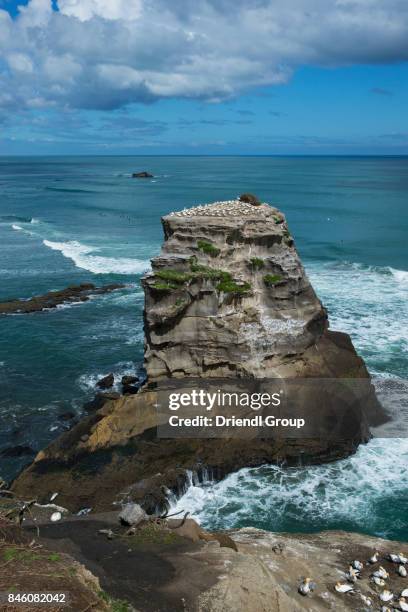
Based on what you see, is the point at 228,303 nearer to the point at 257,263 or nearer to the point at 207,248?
the point at 257,263

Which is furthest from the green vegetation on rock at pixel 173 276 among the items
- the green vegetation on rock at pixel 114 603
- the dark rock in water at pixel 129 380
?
the green vegetation on rock at pixel 114 603

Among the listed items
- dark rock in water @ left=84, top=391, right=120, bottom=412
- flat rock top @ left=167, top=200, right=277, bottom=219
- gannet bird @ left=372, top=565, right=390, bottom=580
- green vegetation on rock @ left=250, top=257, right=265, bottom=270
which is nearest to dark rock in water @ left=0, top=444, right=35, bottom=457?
dark rock in water @ left=84, top=391, right=120, bottom=412

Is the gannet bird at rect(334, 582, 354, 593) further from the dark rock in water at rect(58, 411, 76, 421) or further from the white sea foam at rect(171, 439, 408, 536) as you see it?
the dark rock in water at rect(58, 411, 76, 421)

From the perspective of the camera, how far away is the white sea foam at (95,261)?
5219cm

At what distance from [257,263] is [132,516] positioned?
1231 centimetres

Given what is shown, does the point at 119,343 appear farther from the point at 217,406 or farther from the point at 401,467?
the point at 401,467

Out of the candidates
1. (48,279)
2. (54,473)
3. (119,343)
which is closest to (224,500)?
(54,473)

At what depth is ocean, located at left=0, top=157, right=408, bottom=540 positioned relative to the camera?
798 inches

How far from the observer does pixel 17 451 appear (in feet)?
79.2

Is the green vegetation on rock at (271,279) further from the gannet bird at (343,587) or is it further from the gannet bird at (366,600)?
the gannet bird at (366,600)

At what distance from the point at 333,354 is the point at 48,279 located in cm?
3137

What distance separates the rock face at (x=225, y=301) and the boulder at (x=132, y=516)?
29.0 feet

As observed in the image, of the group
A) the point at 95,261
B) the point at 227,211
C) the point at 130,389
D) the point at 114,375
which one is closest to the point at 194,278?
the point at 227,211

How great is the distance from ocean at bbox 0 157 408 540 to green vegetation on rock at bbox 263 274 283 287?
25.0 feet
